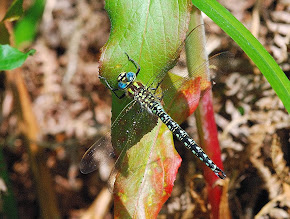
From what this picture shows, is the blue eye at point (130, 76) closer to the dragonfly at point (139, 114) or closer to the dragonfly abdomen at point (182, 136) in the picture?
the dragonfly at point (139, 114)

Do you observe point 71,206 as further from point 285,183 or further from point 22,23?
point 285,183

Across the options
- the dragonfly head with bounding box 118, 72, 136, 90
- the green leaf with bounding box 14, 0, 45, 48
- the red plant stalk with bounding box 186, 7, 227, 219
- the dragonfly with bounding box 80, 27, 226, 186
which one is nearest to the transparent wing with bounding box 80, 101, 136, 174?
the dragonfly with bounding box 80, 27, 226, 186

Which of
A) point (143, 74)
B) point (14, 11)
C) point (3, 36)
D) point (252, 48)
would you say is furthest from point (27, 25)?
point (252, 48)

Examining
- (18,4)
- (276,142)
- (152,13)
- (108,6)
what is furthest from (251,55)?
(18,4)

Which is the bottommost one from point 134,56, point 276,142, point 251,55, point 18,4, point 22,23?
point 276,142

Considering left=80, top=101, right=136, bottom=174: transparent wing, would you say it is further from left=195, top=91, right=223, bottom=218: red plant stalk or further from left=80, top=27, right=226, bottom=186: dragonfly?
left=195, top=91, right=223, bottom=218: red plant stalk
